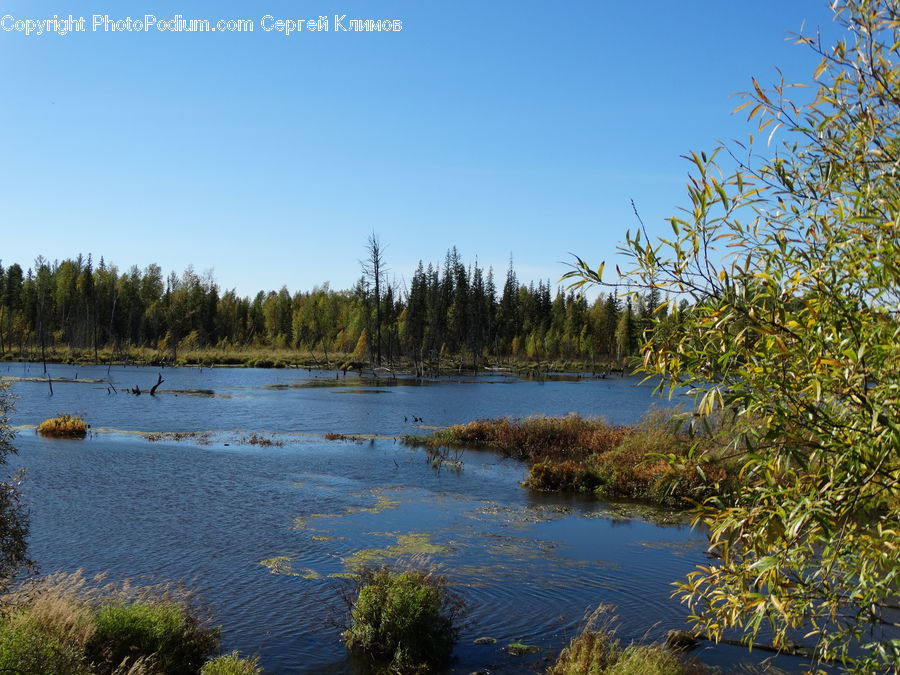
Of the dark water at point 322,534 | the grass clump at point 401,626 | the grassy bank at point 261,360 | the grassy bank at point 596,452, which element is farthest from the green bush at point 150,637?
the grassy bank at point 261,360

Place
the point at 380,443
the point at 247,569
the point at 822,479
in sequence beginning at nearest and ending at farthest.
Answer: the point at 822,479 < the point at 247,569 < the point at 380,443

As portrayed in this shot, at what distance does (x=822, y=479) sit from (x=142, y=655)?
7.76 metres

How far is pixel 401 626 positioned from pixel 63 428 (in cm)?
2608

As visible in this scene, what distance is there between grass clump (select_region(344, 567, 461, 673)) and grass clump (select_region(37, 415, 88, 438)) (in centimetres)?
2455

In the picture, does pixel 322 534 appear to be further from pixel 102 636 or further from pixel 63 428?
pixel 63 428

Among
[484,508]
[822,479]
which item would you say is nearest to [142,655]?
[822,479]

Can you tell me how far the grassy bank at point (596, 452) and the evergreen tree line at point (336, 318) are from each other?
7825cm

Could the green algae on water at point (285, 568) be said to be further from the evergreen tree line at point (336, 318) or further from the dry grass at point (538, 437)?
the evergreen tree line at point (336, 318)

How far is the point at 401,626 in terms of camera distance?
9.78m

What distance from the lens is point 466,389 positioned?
2525 inches

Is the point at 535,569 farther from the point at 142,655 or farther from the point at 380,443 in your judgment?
the point at 380,443

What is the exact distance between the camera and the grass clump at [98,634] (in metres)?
6.98

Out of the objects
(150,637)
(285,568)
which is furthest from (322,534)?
(150,637)

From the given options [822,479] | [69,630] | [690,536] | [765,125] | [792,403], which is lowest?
[690,536]
